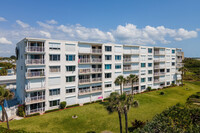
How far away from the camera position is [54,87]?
30516 mm

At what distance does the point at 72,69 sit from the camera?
33.4 metres

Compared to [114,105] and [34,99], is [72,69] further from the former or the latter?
[114,105]

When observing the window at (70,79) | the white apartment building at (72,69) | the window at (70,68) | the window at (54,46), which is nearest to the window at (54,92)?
the white apartment building at (72,69)

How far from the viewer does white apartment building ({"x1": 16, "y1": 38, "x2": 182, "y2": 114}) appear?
91.6 feet

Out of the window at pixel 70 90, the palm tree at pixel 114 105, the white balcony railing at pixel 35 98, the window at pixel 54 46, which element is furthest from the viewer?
the window at pixel 70 90

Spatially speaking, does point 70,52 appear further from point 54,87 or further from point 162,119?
point 162,119

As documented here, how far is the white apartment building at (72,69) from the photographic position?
91.6 ft

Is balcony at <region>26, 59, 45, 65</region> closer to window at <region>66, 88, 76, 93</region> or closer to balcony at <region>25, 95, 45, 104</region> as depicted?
balcony at <region>25, 95, 45, 104</region>

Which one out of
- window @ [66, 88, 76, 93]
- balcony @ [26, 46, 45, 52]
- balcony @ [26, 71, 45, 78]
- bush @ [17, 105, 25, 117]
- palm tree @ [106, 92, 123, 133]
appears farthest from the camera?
window @ [66, 88, 76, 93]

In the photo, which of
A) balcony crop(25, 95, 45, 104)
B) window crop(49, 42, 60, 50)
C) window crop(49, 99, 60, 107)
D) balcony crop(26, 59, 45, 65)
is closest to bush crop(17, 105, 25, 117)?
balcony crop(25, 95, 45, 104)

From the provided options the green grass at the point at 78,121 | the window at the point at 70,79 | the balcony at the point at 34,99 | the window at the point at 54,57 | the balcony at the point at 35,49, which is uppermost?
the balcony at the point at 35,49

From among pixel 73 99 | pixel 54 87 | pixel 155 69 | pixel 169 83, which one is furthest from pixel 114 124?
pixel 169 83

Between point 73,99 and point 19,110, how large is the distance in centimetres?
1268

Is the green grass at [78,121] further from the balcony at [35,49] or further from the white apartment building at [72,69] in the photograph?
the balcony at [35,49]
